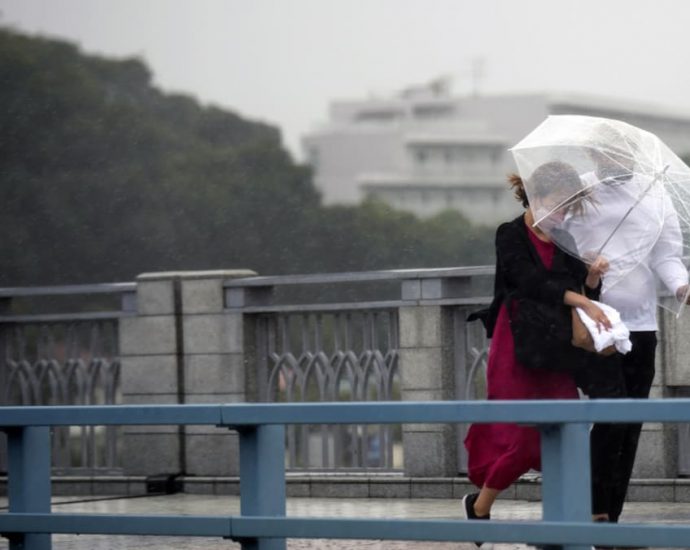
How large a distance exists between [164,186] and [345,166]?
7762 cm

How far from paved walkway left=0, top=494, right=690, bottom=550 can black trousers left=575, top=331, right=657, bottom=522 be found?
1.39ft

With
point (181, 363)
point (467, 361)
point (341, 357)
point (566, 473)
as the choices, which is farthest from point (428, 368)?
point (566, 473)

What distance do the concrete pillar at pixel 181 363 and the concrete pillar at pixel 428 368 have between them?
56.3 inches

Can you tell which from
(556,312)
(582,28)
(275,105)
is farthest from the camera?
(582,28)

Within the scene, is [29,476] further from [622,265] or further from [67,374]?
[67,374]

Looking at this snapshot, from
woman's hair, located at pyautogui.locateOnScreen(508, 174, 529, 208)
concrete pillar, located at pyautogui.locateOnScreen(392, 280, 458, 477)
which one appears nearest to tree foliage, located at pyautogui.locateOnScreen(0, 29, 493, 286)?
concrete pillar, located at pyautogui.locateOnScreen(392, 280, 458, 477)

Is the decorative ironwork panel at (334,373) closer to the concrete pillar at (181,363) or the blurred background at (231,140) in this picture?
the concrete pillar at (181,363)

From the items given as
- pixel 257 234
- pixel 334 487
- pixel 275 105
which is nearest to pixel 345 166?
pixel 275 105

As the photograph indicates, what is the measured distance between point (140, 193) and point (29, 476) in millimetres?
84579

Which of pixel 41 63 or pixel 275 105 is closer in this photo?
pixel 41 63

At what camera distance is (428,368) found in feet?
36.7

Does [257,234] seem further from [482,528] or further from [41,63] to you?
[482,528]

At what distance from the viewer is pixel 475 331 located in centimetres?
1110

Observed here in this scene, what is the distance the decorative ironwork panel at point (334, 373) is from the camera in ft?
38.0
